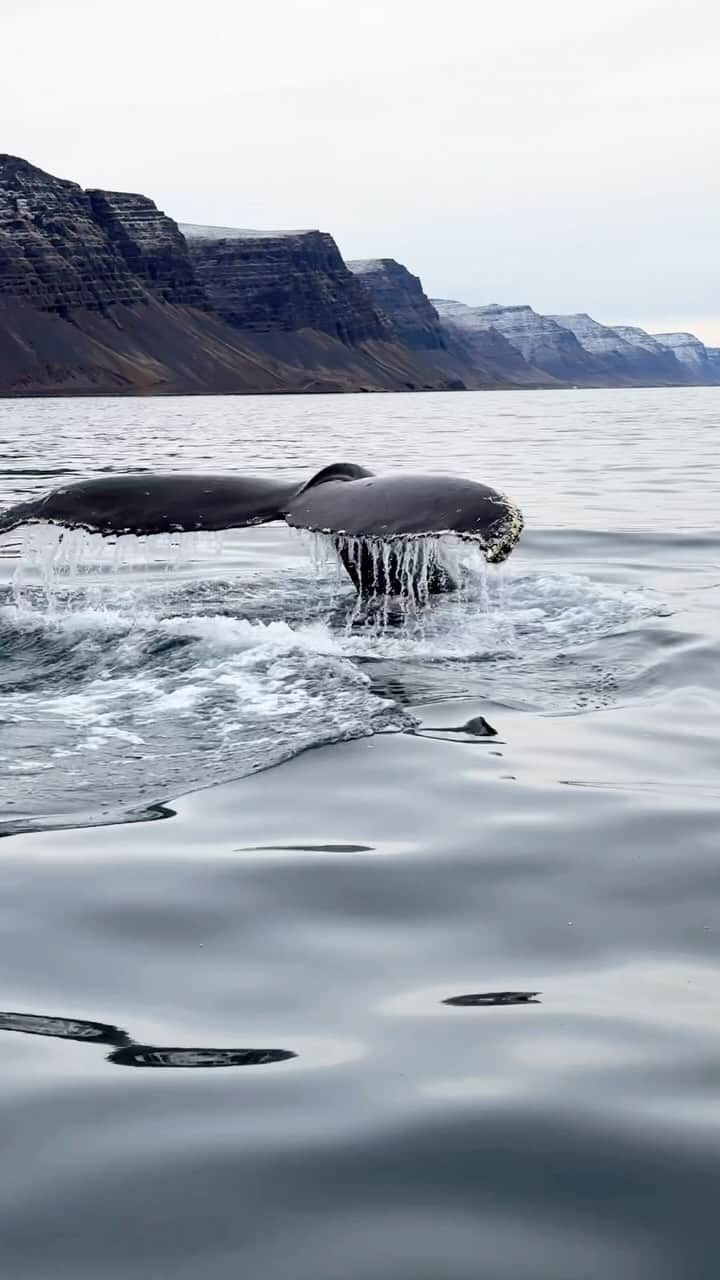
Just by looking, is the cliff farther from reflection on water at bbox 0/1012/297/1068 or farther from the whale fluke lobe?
reflection on water at bbox 0/1012/297/1068

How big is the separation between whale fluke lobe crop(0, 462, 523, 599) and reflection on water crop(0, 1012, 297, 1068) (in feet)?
8.74

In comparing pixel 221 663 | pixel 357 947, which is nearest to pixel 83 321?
pixel 221 663

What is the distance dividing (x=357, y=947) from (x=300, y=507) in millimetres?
2964

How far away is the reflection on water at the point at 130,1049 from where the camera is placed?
2.73m

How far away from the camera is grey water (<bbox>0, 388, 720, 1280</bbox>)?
2.21 m

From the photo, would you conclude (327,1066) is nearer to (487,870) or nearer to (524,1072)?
(524,1072)

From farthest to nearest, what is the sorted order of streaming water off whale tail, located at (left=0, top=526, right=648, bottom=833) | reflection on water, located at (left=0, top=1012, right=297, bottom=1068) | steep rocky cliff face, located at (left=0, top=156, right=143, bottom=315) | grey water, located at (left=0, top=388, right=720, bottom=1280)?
steep rocky cliff face, located at (left=0, top=156, right=143, bottom=315)
streaming water off whale tail, located at (left=0, top=526, right=648, bottom=833)
reflection on water, located at (left=0, top=1012, right=297, bottom=1068)
grey water, located at (left=0, top=388, right=720, bottom=1280)

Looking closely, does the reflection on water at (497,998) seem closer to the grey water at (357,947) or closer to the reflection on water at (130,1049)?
the grey water at (357,947)

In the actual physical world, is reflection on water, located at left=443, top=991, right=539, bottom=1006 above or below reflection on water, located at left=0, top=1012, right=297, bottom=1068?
below

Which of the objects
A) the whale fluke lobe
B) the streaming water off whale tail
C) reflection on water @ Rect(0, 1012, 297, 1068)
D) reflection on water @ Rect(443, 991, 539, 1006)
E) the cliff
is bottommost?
reflection on water @ Rect(443, 991, 539, 1006)

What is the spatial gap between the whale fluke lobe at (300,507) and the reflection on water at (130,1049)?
2.66 meters

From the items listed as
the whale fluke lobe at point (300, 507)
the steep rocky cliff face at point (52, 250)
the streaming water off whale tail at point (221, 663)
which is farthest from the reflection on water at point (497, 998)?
the steep rocky cliff face at point (52, 250)

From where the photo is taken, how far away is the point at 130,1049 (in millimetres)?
2781

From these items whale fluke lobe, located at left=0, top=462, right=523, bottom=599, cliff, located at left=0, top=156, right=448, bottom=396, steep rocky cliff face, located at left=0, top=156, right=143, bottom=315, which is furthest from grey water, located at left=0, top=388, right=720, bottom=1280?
steep rocky cliff face, located at left=0, top=156, right=143, bottom=315
